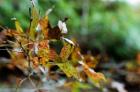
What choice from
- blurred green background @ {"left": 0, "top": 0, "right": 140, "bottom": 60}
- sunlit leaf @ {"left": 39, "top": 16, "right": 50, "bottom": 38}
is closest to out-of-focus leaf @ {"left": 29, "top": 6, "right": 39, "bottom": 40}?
sunlit leaf @ {"left": 39, "top": 16, "right": 50, "bottom": 38}

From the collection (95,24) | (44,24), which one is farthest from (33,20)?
(95,24)

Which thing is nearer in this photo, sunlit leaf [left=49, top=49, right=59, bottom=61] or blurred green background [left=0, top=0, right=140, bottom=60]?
sunlit leaf [left=49, top=49, right=59, bottom=61]

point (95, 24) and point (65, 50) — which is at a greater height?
point (95, 24)

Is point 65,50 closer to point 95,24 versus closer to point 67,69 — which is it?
point 67,69

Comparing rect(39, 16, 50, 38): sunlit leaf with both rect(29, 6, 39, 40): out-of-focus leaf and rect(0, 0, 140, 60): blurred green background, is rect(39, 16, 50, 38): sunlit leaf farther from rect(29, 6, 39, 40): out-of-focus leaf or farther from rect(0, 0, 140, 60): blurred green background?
rect(0, 0, 140, 60): blurred green background

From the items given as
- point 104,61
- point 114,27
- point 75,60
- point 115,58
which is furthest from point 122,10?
point 75,60

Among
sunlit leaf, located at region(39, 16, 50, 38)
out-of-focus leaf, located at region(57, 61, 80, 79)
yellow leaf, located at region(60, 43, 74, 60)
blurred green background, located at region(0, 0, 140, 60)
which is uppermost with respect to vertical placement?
blurred green background, located at region(0, 0, 140, 60)

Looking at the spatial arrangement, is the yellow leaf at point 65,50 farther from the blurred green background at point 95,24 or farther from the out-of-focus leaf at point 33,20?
the blurred green background at point 95,24

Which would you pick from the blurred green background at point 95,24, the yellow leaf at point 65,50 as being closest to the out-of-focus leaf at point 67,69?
the yellow leaf at point 65,50

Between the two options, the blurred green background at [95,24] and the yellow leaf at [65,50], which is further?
the blurred green background at [95,24]
